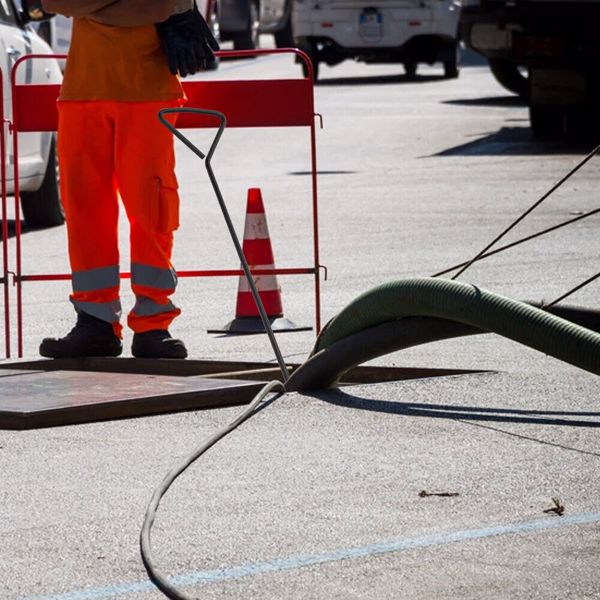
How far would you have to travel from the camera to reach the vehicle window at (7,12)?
41.8 ft

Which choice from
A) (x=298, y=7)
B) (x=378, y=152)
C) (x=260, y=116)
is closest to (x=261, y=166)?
(x=378, y=152)

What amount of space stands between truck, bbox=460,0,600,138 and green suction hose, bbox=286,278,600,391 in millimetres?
11278

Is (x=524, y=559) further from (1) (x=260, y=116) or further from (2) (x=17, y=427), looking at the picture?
(1) (x=260, y=116)

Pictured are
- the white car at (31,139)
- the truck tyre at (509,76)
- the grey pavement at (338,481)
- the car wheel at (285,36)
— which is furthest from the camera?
the car wheel at (285,36)

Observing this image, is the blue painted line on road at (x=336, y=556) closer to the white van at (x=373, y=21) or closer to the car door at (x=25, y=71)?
the car door at (x=25, y=71)

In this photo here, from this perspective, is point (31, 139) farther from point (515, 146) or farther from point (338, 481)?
point (338, 481)

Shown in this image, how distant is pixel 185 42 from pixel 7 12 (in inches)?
222

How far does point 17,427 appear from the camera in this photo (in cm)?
639

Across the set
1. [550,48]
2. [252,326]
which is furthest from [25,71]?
[550,48]

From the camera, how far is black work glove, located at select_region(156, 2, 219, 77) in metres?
7.46

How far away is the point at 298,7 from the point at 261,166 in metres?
11.2

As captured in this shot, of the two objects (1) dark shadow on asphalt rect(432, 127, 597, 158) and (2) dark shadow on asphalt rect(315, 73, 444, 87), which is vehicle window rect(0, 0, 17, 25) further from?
(2) dark shadow on asphalt rect(315, 73, 444, 87)

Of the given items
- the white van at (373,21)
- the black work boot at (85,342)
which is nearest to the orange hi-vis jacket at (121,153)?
the black work boot at (85,342)

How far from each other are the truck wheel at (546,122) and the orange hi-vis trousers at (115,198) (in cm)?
1206
